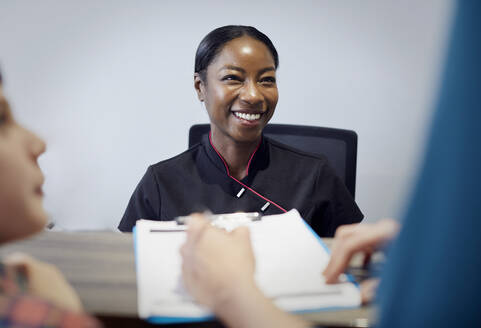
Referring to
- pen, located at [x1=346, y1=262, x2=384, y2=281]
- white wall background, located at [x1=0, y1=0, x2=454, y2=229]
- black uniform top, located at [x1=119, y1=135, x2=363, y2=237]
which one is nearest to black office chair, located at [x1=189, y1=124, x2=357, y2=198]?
black uniform top, located at [x1=119, y1=135, x2=363, y2=237]

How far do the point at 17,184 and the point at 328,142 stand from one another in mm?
1002

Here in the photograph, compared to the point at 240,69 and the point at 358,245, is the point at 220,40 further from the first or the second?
the point at 358,245

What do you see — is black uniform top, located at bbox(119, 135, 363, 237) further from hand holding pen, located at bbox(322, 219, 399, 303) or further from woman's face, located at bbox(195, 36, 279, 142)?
hand holding pen, located at bbox(322, 219, 399, 303)

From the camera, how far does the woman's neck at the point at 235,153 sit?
0.94 meters

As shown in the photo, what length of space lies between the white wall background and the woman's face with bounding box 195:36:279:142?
844 mm

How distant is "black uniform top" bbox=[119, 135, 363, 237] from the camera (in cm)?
88

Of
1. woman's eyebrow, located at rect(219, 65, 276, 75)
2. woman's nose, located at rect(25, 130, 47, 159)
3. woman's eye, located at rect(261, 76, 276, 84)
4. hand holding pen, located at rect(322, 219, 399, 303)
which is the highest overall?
woman's eyebrow, located at rect(219, 65, 276, 75)

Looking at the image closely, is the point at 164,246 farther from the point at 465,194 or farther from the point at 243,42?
the point at 243,42

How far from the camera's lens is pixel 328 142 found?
3.91 ft

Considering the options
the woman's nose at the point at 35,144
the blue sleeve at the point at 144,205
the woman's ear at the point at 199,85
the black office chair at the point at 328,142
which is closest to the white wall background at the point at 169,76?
the black office chair at the point at 328,142

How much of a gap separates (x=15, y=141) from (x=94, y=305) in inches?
7.0

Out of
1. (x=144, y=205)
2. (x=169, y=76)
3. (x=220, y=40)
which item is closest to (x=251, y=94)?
(x=220, y=40)

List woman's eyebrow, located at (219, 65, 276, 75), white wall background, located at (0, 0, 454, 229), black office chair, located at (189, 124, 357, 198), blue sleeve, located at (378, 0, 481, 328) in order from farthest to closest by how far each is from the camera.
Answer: white wall background, located at (0, 0, 454, 229)
black office chair, located at (189, 124, 357, 198)
woman's eyebrow, located at (219, 65, 276, 75)
blue sleeve, located at (378, 0, 481, 328)

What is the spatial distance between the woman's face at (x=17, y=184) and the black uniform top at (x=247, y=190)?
0.54 meters
